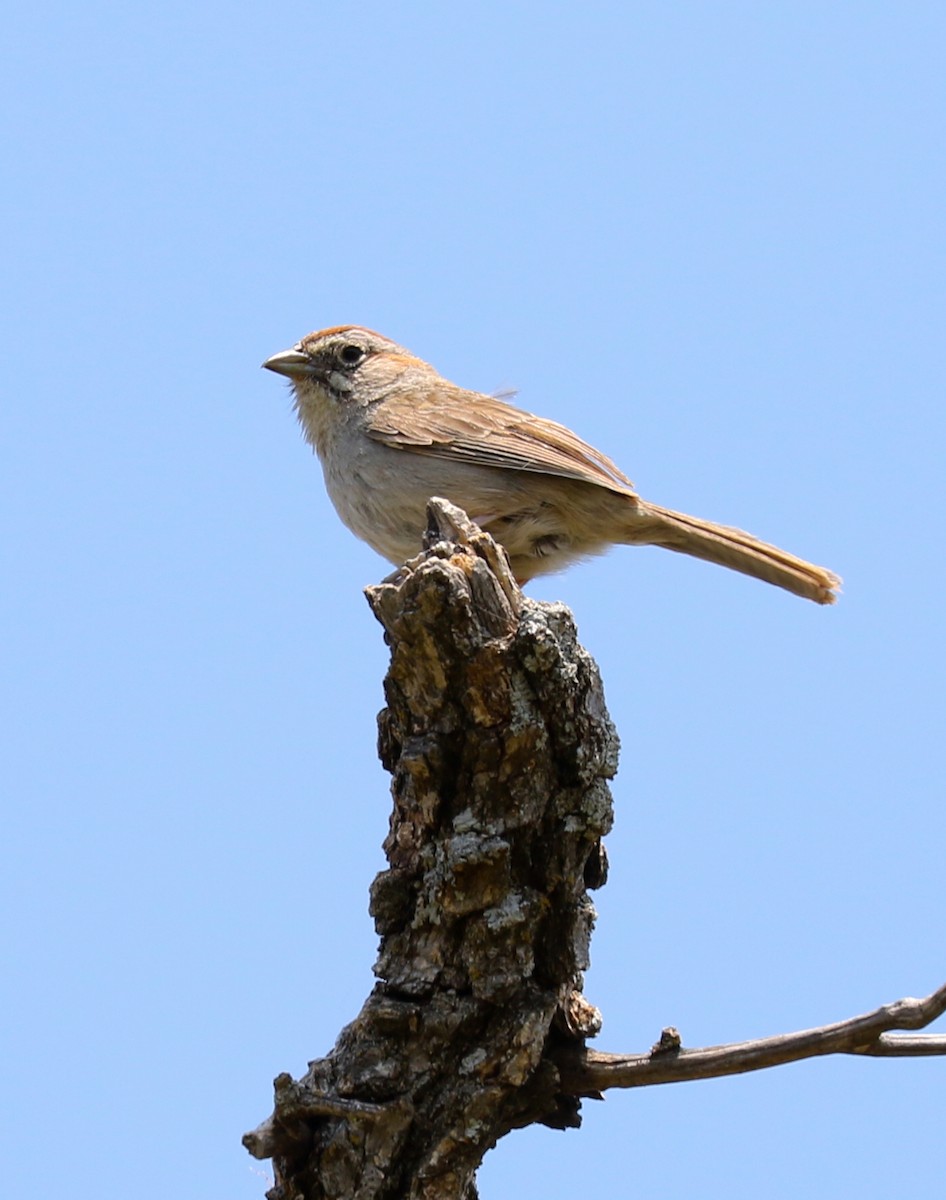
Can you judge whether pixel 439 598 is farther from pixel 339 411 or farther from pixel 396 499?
pixel 339 411

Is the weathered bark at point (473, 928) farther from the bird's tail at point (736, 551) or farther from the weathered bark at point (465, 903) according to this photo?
the bird's tail at point (736, 551)

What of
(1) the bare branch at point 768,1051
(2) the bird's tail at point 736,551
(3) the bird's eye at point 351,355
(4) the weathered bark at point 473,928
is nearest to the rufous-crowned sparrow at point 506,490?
(2) the bird's tail at point 736,551

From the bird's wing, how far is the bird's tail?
230 mm

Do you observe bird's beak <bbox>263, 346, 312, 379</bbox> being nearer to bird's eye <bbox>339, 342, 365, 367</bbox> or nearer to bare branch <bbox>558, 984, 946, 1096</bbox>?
bird's eye <bbox>339, 342, 365, 367</bbox>

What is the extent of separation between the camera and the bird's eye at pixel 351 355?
6.93 m

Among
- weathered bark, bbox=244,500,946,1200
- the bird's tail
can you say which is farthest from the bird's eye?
weathered bark, bbox=244,500,946,1200

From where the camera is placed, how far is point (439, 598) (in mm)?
4328

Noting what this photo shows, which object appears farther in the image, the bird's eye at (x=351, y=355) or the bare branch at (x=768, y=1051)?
the bird's eye at (x=351, y=355)

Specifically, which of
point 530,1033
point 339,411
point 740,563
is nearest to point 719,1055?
point 530,1033

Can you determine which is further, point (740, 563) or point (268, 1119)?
point (740, 563)

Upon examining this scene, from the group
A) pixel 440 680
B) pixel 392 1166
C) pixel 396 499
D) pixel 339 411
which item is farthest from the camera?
pixel 339 411

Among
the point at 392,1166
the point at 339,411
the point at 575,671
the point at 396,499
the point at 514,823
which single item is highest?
the point at 339,411

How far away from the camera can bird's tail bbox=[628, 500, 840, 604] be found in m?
6.32

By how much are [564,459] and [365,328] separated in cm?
149
